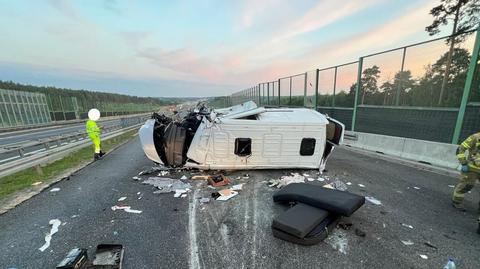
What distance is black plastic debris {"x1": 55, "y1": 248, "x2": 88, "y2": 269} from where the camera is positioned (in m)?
2.08

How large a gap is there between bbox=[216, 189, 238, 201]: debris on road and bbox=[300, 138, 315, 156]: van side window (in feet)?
7.04

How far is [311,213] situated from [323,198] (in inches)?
16.0

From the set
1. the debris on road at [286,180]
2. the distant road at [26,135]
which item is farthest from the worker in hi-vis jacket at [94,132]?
the distant road at [26,135]

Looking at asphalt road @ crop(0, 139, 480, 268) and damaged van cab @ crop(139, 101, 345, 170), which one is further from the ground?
damaged van cab @ crop(139, 101, 345, 170)

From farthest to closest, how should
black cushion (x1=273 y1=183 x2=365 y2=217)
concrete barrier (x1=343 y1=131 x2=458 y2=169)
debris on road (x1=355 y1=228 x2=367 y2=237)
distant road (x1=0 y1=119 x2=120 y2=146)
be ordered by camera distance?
1. distant road (x1=0 y1=119 x2=120 y2=146)
2. concrete barrier (x1=343 y1=131 x2=458 y2=169)
3. black cushion (x1=273 y1=183 x2=365 y2=217)
4. debris on road (x1=355 y1=228 x2=367 y2=237)

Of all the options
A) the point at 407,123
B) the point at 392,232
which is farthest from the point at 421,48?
the point at 392,232

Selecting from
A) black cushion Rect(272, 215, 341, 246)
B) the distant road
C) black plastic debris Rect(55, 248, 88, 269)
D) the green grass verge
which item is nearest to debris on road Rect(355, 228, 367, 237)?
black cushion Rect(272, 215, 341, 246)

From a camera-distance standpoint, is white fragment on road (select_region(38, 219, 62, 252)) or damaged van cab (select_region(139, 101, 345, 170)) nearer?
white fragment on road (select_region(38, 219, 62, 252))

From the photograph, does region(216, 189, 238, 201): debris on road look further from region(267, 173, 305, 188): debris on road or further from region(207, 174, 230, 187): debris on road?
region(267, 173, 305, 188): debris on road

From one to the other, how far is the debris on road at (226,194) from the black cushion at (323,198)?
911mm

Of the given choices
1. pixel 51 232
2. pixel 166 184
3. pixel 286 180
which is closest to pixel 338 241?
pixel 286 180

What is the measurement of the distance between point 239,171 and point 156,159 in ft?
7.37

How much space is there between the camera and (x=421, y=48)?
6340mm

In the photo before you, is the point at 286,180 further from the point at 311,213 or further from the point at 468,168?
the point at 468,168
